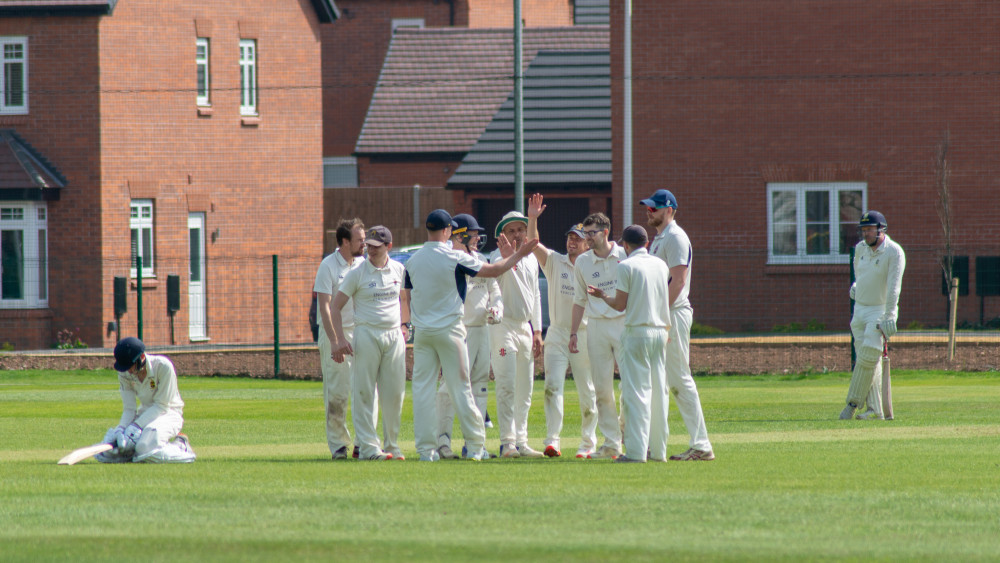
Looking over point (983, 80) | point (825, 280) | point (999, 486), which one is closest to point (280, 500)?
point (999, 486)

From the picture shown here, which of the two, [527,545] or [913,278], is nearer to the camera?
[527,545]

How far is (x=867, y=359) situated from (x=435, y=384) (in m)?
5.28

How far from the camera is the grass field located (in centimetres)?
781

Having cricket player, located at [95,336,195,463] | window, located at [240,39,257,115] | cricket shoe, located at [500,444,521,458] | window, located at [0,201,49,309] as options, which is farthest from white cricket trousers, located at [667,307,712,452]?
window, located at [240,39,257,115]

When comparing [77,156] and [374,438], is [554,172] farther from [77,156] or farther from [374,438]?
[374,438]

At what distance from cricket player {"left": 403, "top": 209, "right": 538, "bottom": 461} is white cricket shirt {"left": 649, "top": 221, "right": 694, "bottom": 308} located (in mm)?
1275

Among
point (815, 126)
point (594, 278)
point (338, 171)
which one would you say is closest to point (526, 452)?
point (594, 278)

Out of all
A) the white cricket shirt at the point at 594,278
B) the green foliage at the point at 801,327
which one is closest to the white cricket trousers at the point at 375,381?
the white cricket shirt at the point at 594,278

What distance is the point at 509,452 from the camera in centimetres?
1234

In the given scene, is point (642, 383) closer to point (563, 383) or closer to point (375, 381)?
point (563, 383)

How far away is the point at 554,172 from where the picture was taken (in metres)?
34.4

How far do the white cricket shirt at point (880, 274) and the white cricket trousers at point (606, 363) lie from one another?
13.5 feet

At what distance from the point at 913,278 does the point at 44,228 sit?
17294 mm

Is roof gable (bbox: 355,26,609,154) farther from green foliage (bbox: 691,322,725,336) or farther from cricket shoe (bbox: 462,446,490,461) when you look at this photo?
cricket shoe (bbox: 462,446,490,461)
